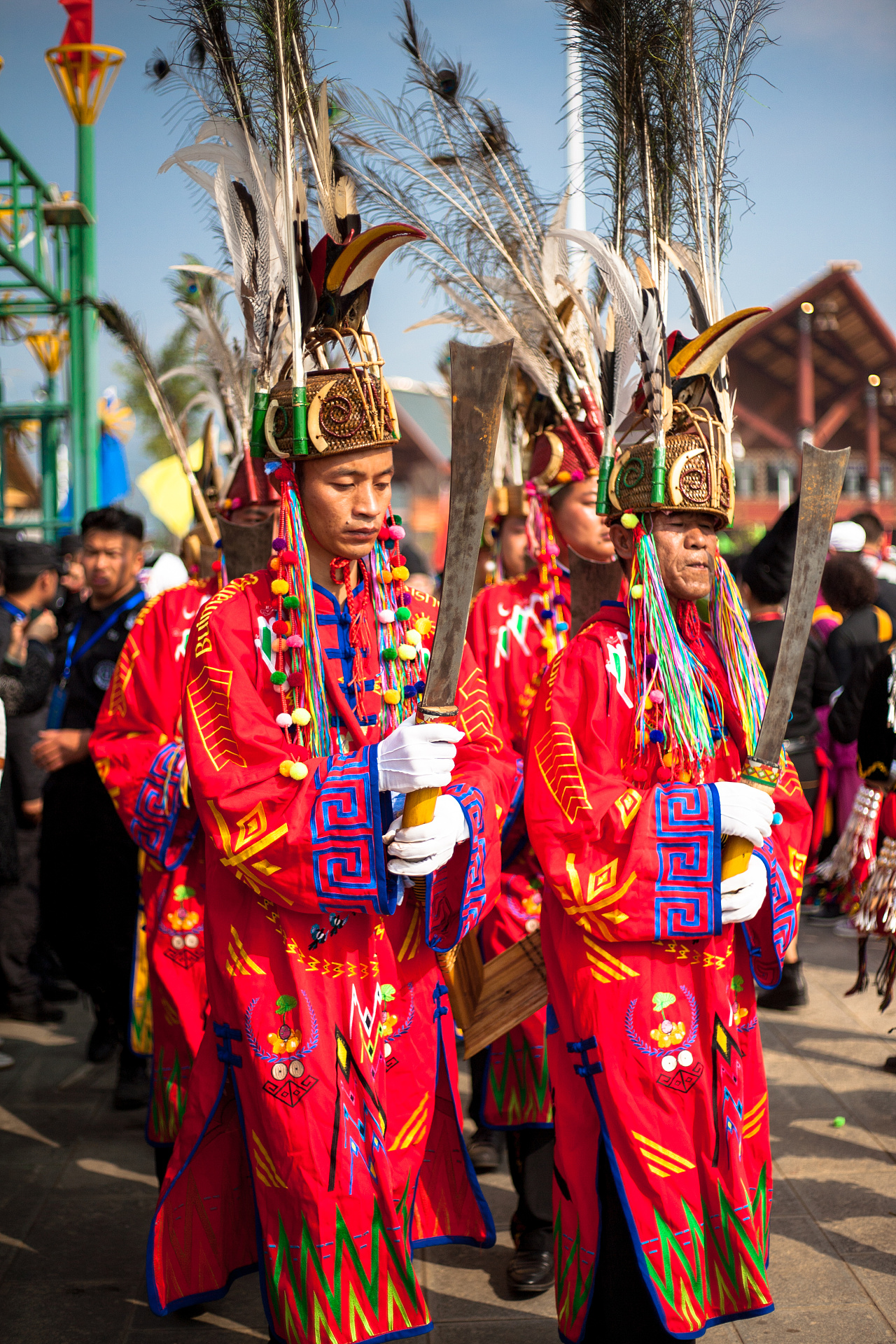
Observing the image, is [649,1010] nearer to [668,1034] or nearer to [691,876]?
[668,1034]

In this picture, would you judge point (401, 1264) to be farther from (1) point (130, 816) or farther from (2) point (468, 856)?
(1) point (130, 816)

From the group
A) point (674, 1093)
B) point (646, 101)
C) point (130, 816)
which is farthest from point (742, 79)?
point (130, 816)

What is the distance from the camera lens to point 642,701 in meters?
2.33

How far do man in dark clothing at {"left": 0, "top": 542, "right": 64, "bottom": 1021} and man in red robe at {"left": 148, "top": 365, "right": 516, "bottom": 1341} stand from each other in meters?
2.67

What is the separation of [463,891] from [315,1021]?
1.15 feet

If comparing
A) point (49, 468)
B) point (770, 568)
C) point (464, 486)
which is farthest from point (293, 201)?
point (49, 468)

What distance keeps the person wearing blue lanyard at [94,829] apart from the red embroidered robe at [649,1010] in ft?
7.15

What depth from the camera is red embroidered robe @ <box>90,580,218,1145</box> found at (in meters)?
3.14

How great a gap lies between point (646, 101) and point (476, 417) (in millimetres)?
1084

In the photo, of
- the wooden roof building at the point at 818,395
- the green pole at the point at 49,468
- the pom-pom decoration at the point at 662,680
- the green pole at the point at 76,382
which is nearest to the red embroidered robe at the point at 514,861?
the pom-pom decoration at the point at 662,680

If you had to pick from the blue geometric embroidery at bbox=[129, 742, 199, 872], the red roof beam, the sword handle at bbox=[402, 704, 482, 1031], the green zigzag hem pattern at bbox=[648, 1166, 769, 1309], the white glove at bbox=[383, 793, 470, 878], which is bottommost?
the green zigzag hem pattern at bbox=[648, 1166, 769, 1309]

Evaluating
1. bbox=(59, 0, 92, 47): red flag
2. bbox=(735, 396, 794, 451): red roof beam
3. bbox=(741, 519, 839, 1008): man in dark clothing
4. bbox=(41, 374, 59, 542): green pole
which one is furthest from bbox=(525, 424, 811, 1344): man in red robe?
bbox=(735, 396, 794, 451): red roof beam

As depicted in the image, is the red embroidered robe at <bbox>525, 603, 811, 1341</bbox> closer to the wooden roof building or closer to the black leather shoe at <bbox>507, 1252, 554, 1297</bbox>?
the black leather shoe at <bbox>507, 1252, 554, 1297</bbox>

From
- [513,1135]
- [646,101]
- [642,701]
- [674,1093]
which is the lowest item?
[513,1135]
